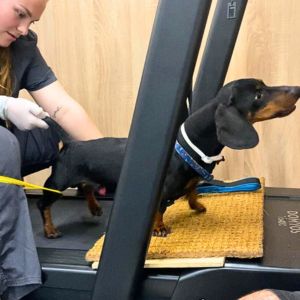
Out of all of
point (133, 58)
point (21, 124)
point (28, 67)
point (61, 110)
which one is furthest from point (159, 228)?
point (133, 58)

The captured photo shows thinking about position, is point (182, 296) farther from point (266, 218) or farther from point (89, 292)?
point (266, 218)

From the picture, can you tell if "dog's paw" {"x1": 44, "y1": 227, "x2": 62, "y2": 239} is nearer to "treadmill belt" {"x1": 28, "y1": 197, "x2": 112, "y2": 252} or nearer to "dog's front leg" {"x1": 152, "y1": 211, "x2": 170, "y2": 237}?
"treadmill belt" {"x1": 28, "y1": 197, "x2": 112, "y2": 252}

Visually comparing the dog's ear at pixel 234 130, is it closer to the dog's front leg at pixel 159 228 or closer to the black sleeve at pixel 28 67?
the dog's front leg at pixel 159 228

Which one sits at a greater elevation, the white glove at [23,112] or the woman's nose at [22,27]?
the woman's nose at [22,27]

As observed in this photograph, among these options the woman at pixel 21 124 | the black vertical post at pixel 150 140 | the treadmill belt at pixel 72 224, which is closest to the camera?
the black vertical post at pixel 150 140

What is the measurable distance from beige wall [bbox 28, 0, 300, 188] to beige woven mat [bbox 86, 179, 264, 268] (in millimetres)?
536

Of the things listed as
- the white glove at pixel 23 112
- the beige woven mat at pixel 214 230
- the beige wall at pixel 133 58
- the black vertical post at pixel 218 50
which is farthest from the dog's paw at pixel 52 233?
the beige wall at pixel 133 58

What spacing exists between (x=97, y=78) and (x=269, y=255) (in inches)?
48.0

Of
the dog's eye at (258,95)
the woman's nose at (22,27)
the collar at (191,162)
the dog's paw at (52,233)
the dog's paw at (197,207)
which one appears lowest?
the dog's paw at (52,233)

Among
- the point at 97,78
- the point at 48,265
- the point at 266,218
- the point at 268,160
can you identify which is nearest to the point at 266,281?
the point at 266,218

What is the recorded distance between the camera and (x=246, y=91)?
1.11 m

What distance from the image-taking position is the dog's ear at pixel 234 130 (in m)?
1.01

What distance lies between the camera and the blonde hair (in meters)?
1.37

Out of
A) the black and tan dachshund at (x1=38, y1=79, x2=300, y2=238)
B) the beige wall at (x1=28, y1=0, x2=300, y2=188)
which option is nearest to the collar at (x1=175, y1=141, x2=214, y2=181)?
the black and tan dachshund at (x1=38, y1=79, x2=300, y2=238)
